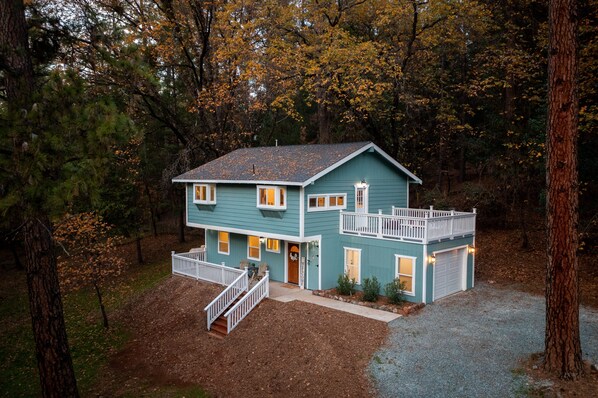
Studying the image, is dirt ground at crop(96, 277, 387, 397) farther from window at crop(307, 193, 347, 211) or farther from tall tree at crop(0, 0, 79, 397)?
window at crop(307, 193, 347, 211)

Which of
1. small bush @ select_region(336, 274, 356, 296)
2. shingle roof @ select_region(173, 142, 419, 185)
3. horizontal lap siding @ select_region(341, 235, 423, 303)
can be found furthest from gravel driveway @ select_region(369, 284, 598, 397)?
shingle roof @ select_region(173, 142, 419, 185)

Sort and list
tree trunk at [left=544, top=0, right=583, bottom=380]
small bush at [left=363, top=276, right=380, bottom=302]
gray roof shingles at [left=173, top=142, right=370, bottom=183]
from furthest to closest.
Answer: gray roof shingles at [left=173, top=142, right=370, bottom=183], small bush at [left=363, top=276, right=380, bottom=302], tree trunk at [left=544, top=0, right=583, bottom=380]

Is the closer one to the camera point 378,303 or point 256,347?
point 256,347

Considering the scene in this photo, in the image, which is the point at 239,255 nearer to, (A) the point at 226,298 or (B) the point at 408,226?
(A) the point at 226,298

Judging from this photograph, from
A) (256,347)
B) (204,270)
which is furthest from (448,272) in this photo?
(204,270)

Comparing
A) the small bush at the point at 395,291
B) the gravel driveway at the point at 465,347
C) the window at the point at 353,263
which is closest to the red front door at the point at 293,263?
the window at the point at 353,263
